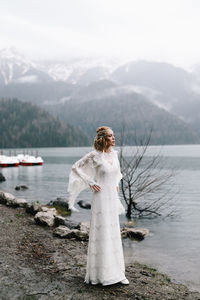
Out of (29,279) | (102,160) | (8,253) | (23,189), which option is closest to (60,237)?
(8,253)

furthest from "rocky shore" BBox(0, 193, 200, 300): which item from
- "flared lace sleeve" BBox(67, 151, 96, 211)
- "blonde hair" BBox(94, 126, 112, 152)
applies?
"blonde hair" BBox(94, 126, 112, 152)

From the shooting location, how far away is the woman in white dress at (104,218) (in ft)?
18.8

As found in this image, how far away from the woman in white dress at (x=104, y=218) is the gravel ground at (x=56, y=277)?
34cm

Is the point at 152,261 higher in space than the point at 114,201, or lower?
lower

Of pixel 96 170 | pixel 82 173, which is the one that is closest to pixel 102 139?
pixel 96 170

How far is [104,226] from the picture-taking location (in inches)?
226

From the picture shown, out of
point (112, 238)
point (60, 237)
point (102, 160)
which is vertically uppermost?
point (102, 160)

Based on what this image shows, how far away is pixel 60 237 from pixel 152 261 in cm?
341

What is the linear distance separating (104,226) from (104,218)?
146 mm

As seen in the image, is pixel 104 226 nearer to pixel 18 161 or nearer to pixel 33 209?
pixel 33 209

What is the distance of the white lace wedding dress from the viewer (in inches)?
226

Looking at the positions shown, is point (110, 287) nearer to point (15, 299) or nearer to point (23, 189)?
point (15, 299)

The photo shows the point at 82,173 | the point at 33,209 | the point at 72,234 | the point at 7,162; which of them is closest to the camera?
the point at 82,173

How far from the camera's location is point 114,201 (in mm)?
5914
